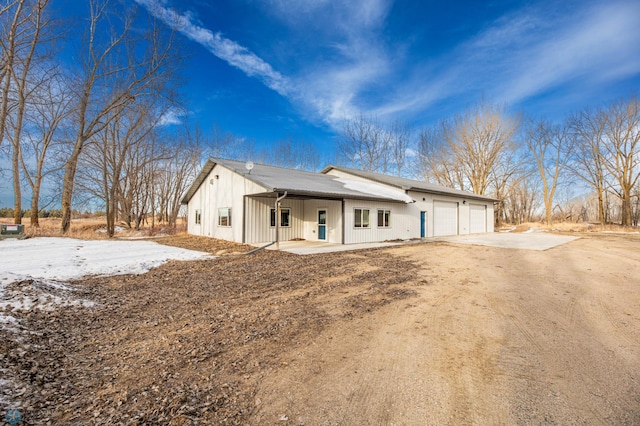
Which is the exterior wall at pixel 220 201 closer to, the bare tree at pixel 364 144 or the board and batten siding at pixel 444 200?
the board and batten siding at pixel 444 200

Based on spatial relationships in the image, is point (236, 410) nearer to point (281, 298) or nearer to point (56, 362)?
point (56, 362)

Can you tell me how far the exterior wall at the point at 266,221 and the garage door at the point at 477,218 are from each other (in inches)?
565

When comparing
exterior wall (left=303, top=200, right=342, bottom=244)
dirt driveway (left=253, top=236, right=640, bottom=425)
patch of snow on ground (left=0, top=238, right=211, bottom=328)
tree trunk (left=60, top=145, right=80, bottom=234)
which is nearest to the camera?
dirt driveway (left=253, top=236, right=640, bottom=425)

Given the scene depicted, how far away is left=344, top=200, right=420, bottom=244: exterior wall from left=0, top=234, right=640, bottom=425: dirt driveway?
26.1ft

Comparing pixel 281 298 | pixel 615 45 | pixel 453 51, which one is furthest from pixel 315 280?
pixel 453 51

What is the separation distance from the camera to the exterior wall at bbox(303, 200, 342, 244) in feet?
46.3

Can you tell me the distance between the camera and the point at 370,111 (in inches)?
1158

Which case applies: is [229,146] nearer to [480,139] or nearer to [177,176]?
[177,176]

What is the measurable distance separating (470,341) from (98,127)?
22.6 m

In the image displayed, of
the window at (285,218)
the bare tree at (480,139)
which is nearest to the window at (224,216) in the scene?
the window at (285,218)

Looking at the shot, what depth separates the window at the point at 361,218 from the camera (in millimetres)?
14320

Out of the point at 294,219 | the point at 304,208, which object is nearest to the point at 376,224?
the point at 304,208

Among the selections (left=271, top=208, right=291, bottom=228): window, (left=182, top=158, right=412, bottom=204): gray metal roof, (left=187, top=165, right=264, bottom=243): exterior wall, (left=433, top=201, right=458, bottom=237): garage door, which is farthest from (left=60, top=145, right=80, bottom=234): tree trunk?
(left=433, top=201, right=458, bottom=237): garage door

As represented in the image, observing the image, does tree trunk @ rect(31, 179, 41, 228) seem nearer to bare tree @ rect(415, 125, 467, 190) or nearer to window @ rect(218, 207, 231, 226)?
window @ rect(218, 207, 231, 226)
